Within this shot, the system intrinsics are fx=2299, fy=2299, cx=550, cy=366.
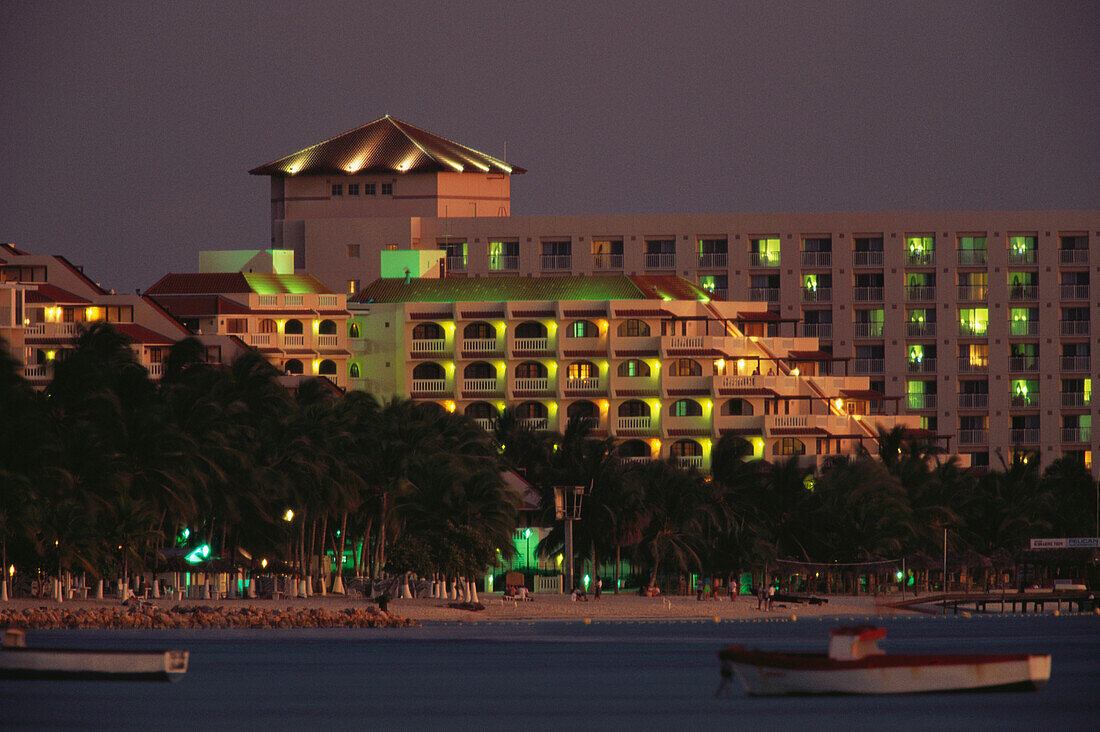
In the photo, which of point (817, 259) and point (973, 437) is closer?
point (973, 437)

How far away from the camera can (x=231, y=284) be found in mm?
154125

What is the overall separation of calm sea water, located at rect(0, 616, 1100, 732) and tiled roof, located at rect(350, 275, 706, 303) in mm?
58510

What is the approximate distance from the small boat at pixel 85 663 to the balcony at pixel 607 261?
10407 centimetres

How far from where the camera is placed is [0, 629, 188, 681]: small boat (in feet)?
216

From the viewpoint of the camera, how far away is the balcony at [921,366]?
168875 mm

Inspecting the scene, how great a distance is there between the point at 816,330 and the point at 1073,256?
19435 mm

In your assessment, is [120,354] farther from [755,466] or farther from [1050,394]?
[1050,394]

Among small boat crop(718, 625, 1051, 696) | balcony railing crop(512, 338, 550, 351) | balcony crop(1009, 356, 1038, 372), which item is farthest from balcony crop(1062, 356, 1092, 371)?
small boat crop(718, 625, 1051, 696)

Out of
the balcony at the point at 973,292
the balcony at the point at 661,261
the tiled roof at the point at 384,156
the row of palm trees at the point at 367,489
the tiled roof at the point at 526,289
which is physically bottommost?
the row of palm trees at the point at 367,489

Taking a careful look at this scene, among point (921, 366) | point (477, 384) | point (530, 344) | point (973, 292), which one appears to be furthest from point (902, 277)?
point (477, 384)

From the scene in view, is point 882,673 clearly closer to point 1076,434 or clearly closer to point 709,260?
point 709,260

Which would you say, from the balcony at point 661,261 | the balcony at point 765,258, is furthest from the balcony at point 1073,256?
the balcony at point 661,261

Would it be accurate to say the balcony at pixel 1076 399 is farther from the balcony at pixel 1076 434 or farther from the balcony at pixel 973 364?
the balcony at pixel 973 364

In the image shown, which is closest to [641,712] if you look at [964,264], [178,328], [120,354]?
[120,354]
